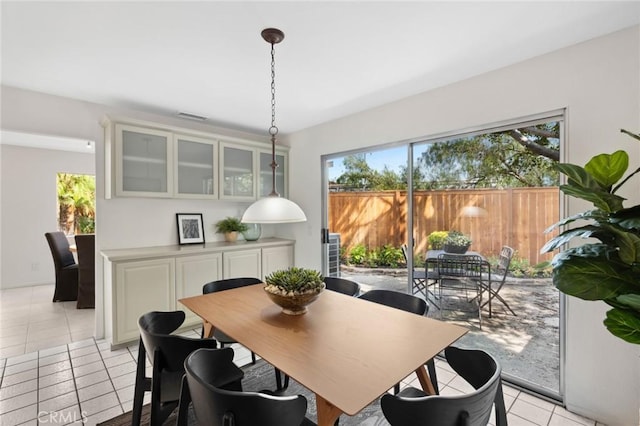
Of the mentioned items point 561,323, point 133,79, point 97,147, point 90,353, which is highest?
point 133,79

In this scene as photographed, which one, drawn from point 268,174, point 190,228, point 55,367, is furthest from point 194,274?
point 268,174

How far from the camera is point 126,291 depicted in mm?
2896

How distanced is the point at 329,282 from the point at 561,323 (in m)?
1.79

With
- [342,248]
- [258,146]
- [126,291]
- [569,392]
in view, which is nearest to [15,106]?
[126,291]

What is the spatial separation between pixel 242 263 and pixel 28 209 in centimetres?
433

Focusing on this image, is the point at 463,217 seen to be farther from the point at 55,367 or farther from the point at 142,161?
the point at 55,367

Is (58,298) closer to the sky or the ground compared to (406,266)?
closer to the ground

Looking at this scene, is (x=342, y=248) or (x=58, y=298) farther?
(x=58, y=298)

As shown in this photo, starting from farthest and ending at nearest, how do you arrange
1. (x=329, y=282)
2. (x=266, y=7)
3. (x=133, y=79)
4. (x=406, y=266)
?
(x=406, y=266)
(x=329, y=282)
(x=133, y=79)
(x=266, y=7)

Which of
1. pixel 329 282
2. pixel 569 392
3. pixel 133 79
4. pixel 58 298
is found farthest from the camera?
pixel 58 298

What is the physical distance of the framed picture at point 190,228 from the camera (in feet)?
12.1

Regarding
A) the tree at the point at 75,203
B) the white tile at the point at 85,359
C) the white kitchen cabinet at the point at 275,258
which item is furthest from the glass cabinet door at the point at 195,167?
the tree at the point at 75,203

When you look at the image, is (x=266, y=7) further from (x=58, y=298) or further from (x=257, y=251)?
(x=58, y=298)

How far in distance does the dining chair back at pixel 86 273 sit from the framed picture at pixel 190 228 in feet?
4.23
